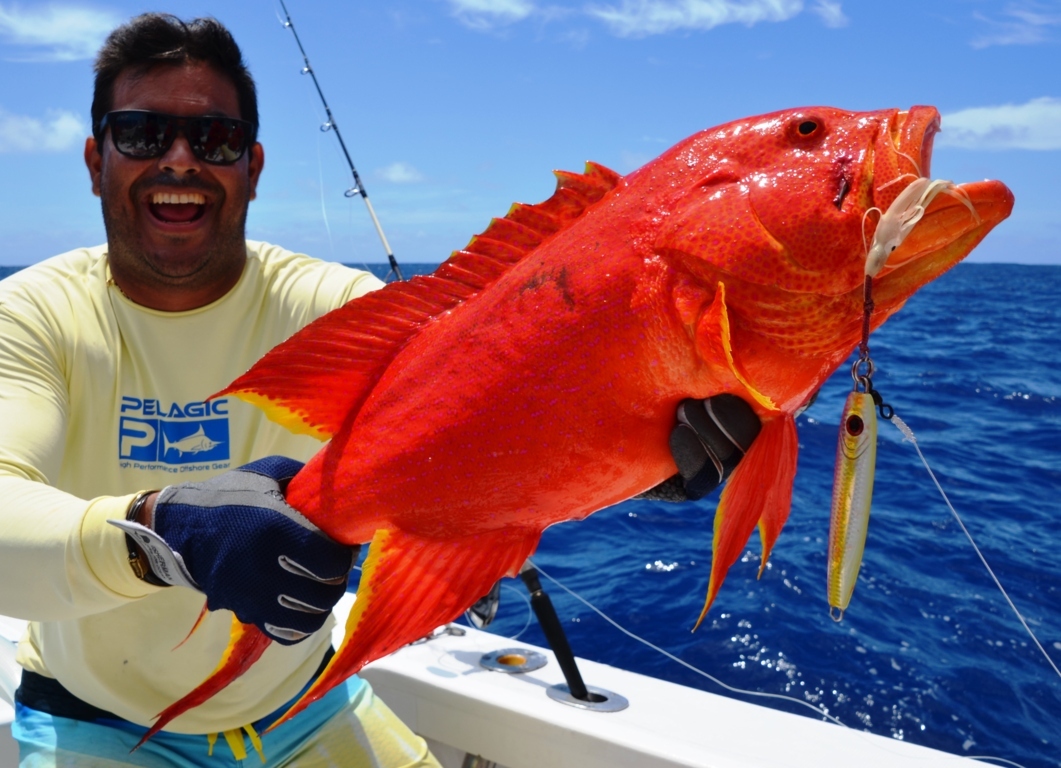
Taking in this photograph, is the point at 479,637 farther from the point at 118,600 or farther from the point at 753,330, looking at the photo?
the point at 753,330

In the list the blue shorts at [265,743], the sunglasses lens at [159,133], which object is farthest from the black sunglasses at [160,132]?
the blue shorts at [265,743]

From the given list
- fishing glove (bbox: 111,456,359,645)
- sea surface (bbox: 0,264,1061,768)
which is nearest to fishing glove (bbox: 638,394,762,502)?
fishing glove (bbox: 111,456,359,645)

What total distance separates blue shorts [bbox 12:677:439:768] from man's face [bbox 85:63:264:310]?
139cm

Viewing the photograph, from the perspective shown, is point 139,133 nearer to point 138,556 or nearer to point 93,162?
point 93,162

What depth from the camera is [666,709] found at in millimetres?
3354

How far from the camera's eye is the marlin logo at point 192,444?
9.14 feet

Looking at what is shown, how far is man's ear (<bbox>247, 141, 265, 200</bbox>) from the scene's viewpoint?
10.4ft

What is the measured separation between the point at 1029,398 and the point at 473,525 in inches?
551

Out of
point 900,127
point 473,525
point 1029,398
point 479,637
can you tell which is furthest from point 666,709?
point 1029,398

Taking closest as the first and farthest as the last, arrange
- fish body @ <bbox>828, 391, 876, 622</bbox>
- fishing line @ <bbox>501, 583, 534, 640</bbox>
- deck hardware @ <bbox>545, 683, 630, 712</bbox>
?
1. fish body @ <bbox>828, 391, 876, 622</bbox>
2. deck hardware @ <bbox>545, 683, 630, 712</bbox>
3. fishing line @ <bbox>501, 583, 534, 640</bbox>

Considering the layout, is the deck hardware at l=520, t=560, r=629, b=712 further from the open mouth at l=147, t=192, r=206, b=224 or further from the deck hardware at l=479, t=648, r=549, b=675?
the open mouth at l=147, t=192, r=206, b=224

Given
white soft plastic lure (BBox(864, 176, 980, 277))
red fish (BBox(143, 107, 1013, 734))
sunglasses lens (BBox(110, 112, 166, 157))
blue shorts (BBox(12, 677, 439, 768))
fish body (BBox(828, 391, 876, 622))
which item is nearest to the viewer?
white soft plastic lure (BBox(864, 176, 980, 277))

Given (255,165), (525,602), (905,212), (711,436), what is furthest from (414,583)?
(525,602)

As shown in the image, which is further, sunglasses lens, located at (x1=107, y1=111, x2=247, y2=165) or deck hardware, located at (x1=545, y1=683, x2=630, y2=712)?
deck hardware, located at (x1=545, y1=683, x2=630, y2=712)
